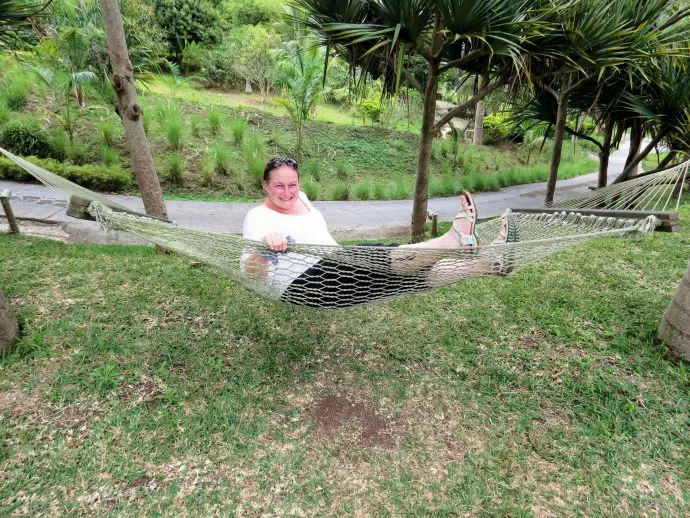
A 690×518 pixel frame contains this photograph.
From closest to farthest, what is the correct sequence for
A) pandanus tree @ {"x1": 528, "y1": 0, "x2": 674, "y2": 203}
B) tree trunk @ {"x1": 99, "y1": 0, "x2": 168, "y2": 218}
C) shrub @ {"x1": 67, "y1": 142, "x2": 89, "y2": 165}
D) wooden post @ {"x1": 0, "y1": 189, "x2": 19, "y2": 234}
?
tree trunk @ {"x1": 99, "y1": 0, "x2": 168, "y2": 218}, pandanus tree @ {"x1": 528, "y1": 0, "x2": 674, "y2": 203}, wooden post @ {"x1": 0, "y1": 189, "x2": 19, "y2": 234}, shrub @ {"x1": 67, "y1": 142, "x2": 89, "y2": 165}

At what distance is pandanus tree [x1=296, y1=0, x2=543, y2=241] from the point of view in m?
2.48

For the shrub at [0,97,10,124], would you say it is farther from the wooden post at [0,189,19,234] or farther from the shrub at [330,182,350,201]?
the shrub at [330,182,350,201]

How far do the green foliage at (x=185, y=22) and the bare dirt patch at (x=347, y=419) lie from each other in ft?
45.0

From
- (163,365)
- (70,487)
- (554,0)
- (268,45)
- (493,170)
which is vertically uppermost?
(268,45)

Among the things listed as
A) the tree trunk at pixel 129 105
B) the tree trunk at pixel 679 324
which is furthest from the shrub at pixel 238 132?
the tree trunk at pixel 679 324

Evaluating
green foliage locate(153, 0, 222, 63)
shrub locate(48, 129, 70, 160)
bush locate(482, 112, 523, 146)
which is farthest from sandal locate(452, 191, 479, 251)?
green foliage locate(153, 0, 222, 63)

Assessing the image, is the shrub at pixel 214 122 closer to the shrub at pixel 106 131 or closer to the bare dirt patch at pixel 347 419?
the shrub at pixel 106 131

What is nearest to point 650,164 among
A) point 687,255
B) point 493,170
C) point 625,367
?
point 493,170

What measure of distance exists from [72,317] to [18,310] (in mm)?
265

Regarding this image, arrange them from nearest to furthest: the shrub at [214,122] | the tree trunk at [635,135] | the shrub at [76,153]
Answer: the tree trunk at [635,135]
the shrub at [76,153]
the shrub at [214,122]

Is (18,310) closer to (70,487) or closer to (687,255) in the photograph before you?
(70,487)

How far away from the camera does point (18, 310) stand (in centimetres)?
205

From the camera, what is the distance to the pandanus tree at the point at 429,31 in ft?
8.14

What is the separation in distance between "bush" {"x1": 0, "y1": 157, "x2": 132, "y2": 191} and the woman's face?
170 inches
